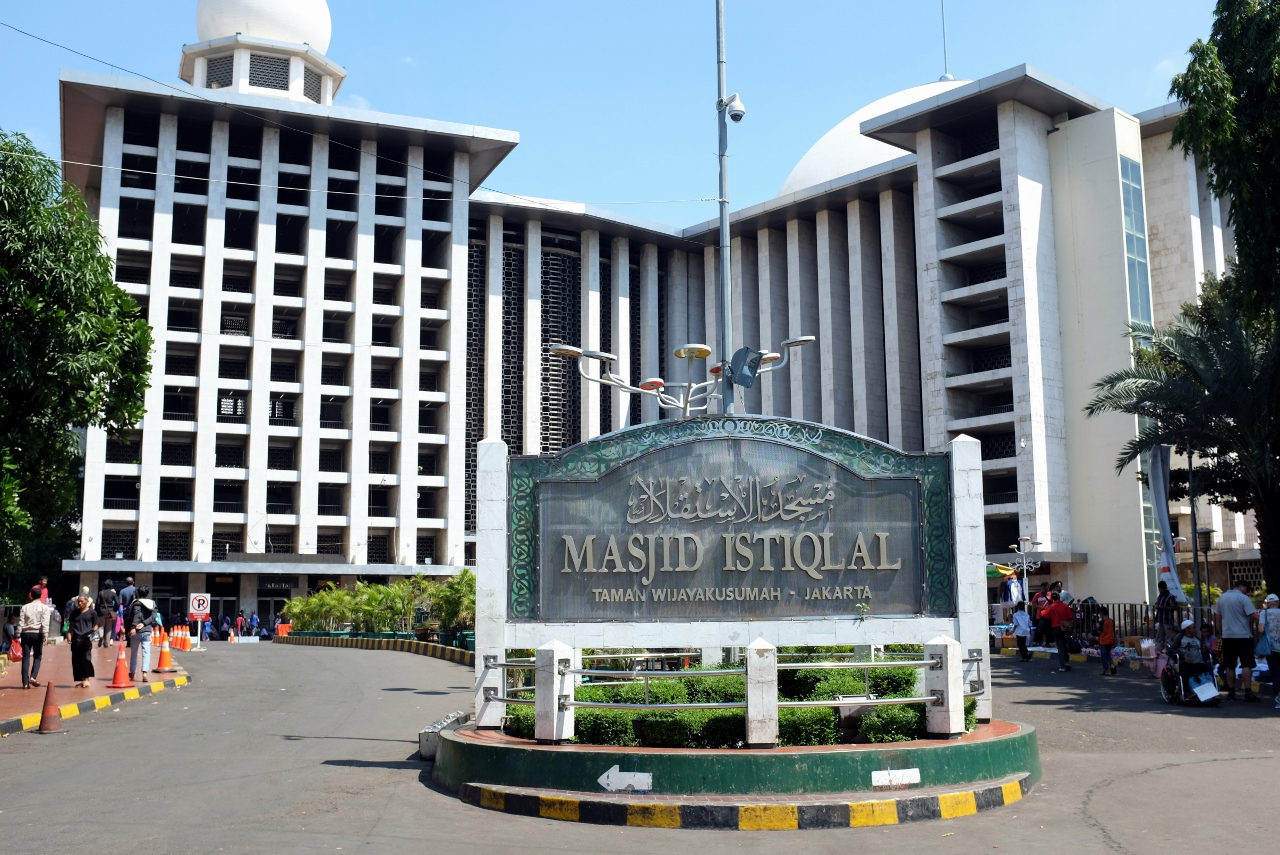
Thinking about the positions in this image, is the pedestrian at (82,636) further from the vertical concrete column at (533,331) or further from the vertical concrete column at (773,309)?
the vertical concrete column at (773,309)

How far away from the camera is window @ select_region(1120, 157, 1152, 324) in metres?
47.8

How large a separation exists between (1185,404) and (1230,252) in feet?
117

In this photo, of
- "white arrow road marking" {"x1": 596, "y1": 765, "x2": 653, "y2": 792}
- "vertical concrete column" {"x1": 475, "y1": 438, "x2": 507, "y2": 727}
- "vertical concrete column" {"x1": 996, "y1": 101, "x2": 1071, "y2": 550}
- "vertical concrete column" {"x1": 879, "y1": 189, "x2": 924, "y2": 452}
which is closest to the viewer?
"white arrow road marking" {"x1": 596, "y1": 765, "x2": 653, "y2": 792}

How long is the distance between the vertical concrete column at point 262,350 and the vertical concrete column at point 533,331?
8491mm

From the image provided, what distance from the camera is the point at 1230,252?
2127 inches

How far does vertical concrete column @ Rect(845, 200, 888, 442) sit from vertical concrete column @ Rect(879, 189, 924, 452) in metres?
0.81

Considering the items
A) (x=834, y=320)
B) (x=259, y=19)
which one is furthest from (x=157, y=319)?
(x=834, y=320)

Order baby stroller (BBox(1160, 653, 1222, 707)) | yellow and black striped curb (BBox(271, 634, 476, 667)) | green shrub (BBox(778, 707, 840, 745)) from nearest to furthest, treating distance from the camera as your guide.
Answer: green shrub (BBox(778, 707, 840, 745)) < baby stroller (BBox(1160, 653, 1222, 707)) < yellow and black striped curb (BBox(271, 634, 476, 667))

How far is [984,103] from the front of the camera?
165 ft

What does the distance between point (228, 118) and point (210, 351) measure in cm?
1087

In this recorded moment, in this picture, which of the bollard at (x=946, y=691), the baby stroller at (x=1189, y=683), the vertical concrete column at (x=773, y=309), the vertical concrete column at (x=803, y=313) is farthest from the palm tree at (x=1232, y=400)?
the vertical concrete column at (x=773, y=309)

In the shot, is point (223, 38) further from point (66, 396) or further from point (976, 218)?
point (66, 396)

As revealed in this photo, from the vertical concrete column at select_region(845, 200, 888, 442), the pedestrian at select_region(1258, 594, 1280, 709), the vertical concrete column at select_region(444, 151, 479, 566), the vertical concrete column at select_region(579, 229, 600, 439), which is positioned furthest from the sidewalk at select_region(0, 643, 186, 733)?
the vertical concrete column at select_region(845, 200, 888, 442)

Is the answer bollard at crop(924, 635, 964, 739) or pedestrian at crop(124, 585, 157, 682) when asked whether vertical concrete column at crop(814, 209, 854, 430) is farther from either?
bollard at crop(924, 635, 964, 739)
